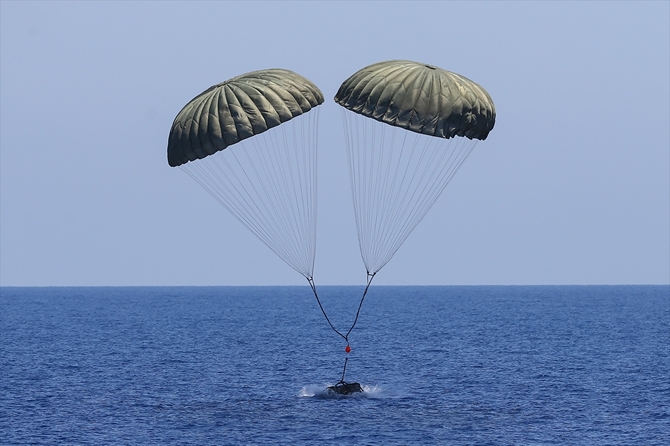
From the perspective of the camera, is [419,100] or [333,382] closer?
[419,100]

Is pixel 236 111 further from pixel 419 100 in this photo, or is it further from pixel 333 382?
pixel 333 382

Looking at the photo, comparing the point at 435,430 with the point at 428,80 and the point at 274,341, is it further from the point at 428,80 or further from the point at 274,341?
the point at 274,341

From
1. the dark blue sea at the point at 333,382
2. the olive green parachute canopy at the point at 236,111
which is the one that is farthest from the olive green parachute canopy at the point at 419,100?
the dark blue sea at the point at 333,382

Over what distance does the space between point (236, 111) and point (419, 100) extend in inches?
306

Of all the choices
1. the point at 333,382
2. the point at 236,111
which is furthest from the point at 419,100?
the point at 333,382

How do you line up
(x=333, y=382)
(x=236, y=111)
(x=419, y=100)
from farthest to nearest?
(x=333, y=382)
(x=419, y=100)
(x=236, y=111)

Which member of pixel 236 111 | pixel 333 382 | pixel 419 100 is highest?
pixel 419 100

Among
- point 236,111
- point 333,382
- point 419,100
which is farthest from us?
point 333,382

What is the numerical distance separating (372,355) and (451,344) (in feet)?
53.9

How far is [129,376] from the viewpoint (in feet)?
247

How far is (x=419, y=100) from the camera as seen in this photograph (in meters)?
41.7

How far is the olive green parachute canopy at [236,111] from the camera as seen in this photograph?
41.3 meters

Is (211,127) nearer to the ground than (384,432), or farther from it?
farther from it

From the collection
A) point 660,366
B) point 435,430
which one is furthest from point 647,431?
point 660,366
